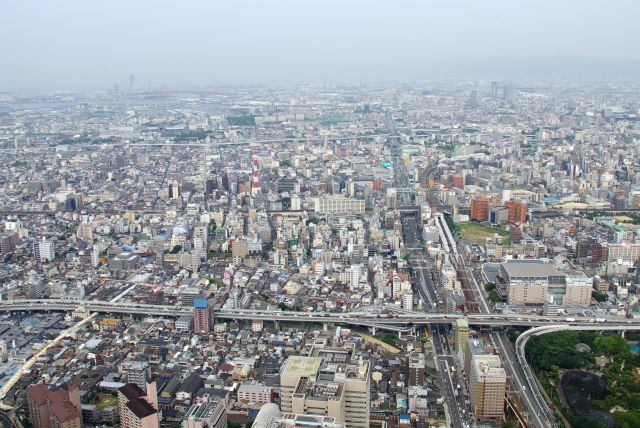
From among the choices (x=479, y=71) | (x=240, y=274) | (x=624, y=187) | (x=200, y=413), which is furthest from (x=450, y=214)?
(x=479, y=71)

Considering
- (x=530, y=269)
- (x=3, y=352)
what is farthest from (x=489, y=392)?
(x=3, y=352)

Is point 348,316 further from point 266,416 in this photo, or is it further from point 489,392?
point 266,416

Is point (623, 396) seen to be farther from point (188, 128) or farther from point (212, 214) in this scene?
point (188, 128)

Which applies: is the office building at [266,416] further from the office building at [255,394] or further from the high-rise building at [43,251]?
the high-rise building at [43,251]

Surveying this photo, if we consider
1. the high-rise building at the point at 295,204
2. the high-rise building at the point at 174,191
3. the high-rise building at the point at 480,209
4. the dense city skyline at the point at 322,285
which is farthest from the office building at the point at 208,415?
the high-rise building at the point at 174,191

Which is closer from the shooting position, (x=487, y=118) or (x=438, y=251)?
(x=438, y=251)

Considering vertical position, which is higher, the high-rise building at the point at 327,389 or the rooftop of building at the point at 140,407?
the high-rise building at the point at 327,389
